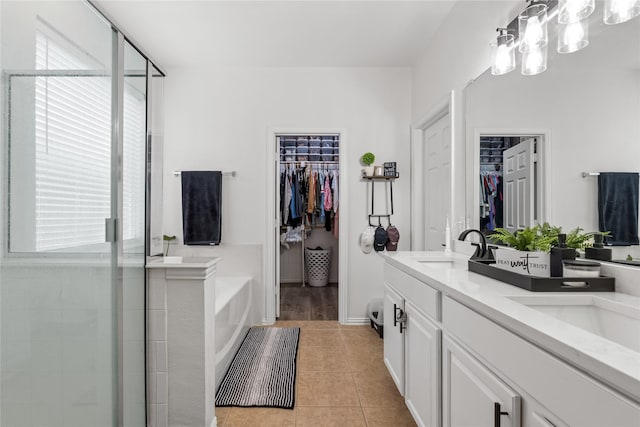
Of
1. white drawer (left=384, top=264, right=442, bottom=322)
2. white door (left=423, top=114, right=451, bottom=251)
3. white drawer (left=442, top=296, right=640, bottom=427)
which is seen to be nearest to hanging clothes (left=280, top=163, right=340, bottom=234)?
white door (left=423, top=114, right=451, bottom=251)

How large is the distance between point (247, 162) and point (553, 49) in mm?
2567

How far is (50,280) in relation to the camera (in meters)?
1.01

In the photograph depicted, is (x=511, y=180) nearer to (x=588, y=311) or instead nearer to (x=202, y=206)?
(x=588, y=311)

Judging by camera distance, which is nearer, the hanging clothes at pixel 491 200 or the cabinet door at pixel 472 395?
the cabinet door at pixel 472 395

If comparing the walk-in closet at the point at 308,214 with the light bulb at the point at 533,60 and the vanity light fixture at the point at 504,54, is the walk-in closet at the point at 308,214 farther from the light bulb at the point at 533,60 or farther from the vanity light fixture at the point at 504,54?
the light bulb at the point at 533,60

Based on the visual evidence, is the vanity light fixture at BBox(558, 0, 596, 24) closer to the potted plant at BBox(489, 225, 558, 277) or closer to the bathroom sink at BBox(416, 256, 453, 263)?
the potted plant at BBox(489, 225, 558, 277)

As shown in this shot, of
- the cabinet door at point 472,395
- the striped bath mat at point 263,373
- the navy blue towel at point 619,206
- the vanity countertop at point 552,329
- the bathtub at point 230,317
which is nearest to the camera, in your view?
the vanity countertop at point 552,329

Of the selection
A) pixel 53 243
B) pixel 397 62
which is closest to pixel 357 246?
pixel 397 62

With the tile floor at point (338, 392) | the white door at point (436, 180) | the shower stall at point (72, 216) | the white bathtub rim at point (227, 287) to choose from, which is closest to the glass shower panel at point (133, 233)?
the shower stall at point (72, 216)

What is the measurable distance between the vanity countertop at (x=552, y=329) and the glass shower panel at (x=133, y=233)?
1250 millimetres

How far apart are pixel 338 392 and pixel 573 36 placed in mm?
2136

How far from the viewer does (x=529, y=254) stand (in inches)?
49.3

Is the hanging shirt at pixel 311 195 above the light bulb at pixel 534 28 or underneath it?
underneath

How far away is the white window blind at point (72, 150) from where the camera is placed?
3.22 feet
